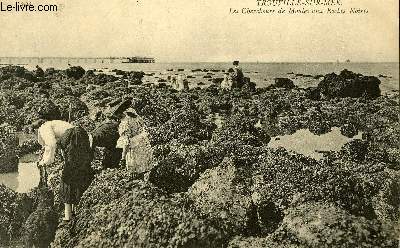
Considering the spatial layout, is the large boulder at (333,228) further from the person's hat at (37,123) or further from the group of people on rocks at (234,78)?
the person's hat at (37,123)

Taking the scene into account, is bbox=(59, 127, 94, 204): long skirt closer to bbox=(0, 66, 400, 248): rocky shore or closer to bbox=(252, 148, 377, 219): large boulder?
bbox=(0, 66, 400, 248): rocky shore

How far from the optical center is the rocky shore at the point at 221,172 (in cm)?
276

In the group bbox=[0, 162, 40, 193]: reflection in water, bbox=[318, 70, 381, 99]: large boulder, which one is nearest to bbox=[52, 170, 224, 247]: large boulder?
bbox=[0, 162, 40, 193]: reflection in water

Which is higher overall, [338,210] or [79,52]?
[79,52]

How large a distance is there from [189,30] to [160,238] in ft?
4.46

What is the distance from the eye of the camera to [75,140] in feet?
9.41

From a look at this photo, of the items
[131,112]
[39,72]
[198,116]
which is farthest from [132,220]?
[39,72]

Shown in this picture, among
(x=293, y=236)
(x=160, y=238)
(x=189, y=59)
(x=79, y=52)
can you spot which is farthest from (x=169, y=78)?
(x=293, y=236)

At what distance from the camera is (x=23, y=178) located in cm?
296

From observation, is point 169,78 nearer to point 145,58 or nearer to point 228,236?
point 145,58

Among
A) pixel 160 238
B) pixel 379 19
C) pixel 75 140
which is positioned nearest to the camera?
pixel 160 238

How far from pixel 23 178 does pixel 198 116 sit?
122cm

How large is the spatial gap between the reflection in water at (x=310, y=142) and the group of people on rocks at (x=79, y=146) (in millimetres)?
968

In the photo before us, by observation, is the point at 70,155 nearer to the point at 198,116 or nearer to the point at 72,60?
the point at 72,60
